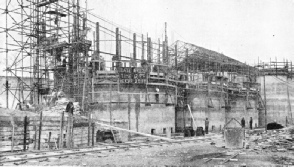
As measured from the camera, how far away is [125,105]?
31.4 m

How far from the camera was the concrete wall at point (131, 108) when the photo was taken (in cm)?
3119

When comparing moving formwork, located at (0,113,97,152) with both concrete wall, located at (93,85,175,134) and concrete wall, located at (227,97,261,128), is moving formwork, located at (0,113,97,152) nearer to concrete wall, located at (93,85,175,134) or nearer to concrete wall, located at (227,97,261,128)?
concrete wall, located at (93,85,175,134)

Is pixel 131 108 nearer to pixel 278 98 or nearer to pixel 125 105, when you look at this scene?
pixel 125 105

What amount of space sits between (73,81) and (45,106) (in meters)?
3.90

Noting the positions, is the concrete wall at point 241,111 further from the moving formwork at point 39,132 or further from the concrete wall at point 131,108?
the moving formwork at point 39,132

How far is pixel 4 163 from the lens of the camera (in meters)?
13.6

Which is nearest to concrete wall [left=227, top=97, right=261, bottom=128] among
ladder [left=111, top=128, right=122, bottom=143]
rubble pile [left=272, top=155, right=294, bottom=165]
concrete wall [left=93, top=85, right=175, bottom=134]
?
concrete wall [left=93, top=85, right=175, bottom=134]

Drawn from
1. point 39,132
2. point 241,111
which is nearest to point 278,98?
point 241,111

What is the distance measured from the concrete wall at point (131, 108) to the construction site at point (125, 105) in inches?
3.6

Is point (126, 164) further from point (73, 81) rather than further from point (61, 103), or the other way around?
point (73, 81)

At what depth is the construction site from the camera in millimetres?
17859

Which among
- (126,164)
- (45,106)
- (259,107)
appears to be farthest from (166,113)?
(259,107)

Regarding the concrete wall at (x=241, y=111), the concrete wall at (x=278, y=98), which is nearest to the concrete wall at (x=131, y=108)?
the concrete wall at (x=241, y=111)

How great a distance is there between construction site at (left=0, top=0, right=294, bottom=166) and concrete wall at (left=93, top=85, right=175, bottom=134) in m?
0.09
